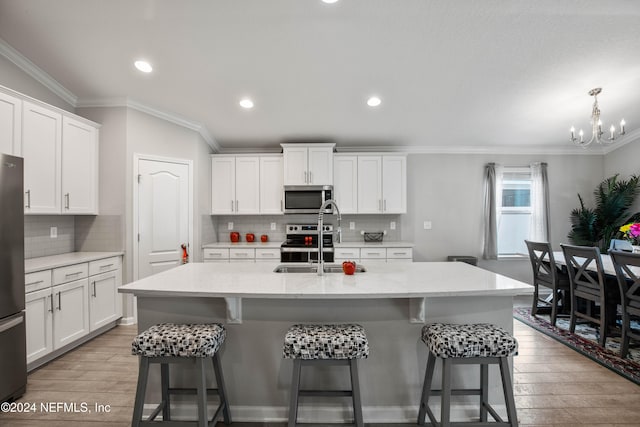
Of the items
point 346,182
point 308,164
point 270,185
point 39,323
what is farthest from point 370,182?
point 39,323

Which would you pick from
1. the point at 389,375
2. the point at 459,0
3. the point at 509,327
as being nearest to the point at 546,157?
the point at 459,0

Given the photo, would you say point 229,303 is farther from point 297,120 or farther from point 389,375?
point 297,120

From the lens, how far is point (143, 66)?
316 centimetres

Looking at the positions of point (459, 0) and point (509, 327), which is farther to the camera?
point (459, 0)

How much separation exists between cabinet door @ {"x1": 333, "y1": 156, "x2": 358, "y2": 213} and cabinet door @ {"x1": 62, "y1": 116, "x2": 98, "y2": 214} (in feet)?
10.1

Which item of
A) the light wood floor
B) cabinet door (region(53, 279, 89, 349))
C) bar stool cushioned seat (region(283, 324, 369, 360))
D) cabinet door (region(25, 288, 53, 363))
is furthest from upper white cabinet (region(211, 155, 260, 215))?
bar stool cushioned seat (region(283, 324, 369, 360))

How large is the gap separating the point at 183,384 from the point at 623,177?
6594mm

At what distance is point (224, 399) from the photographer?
187 centimetres

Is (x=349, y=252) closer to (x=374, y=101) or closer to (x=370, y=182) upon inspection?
(x=370, y=182)

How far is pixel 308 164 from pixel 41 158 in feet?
9.84

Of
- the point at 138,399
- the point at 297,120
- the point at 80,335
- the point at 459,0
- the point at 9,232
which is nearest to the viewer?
the point at 138,399

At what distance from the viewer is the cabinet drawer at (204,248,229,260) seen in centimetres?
445

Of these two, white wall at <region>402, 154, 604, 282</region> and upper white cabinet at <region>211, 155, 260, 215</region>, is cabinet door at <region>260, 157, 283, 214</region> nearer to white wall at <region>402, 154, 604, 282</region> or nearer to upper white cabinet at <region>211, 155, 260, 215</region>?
upper white cabinet at <region>211, 155, 260, 215</region>

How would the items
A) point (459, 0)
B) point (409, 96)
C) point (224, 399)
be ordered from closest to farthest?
point (224, 399)
point (459, 0)
point (409, 96)
